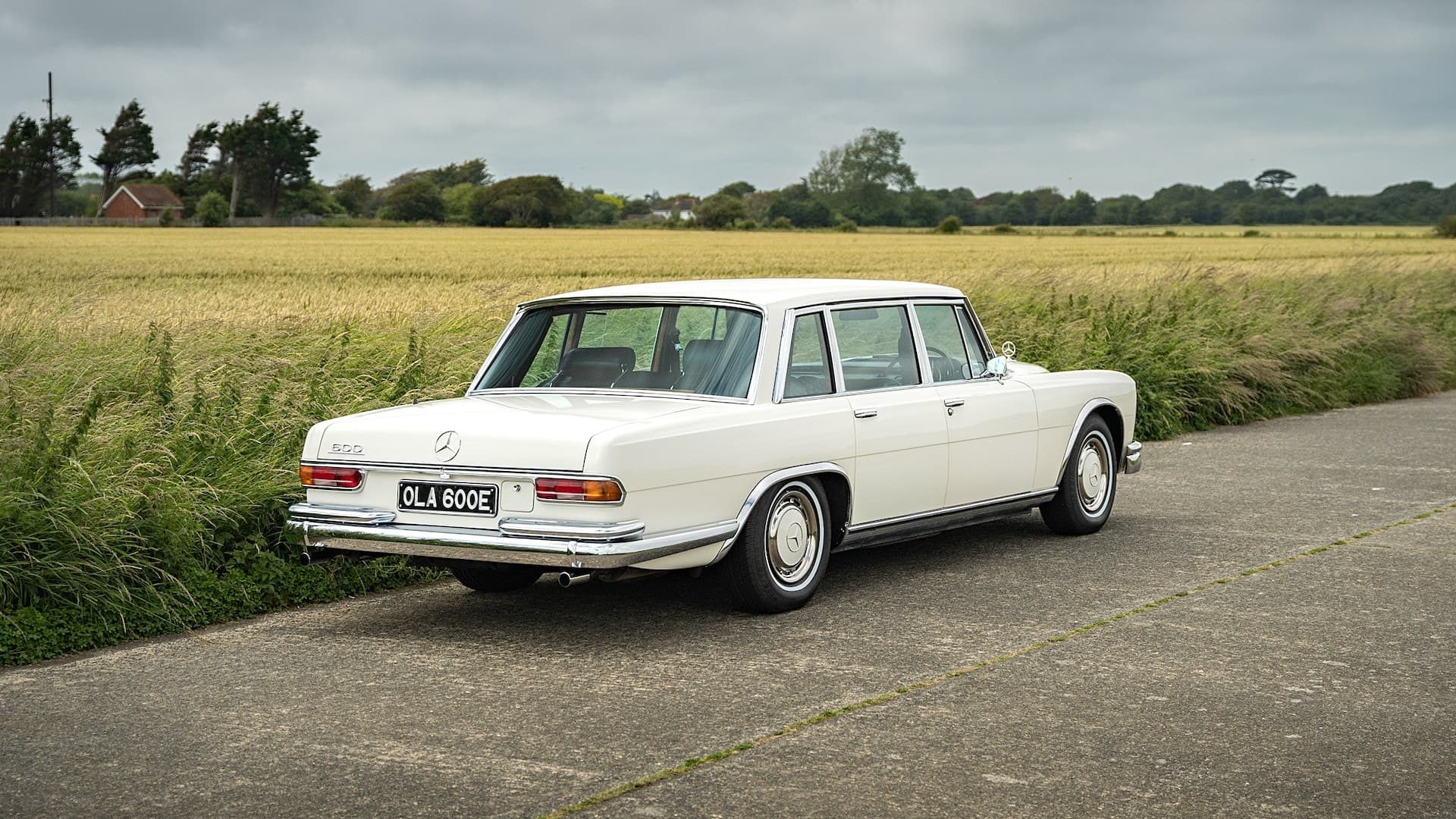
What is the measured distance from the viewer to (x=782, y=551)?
629cm

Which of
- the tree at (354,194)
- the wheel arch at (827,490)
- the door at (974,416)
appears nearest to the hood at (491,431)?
the wheel arch at (827,490)

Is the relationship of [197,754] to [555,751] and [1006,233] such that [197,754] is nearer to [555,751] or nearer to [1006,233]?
[555,751]

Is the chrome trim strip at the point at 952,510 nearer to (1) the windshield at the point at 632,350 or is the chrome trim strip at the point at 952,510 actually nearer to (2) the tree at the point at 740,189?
(1) the windshield at the point at 632,350

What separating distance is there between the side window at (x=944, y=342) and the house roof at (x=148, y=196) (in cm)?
10696

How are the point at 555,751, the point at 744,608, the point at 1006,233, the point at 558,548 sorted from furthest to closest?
the point at 1006,233
the point at 744,608
the point at 558,548
the point at 555,751

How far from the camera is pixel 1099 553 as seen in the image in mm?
7785

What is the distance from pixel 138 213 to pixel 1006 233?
60221 millimetres

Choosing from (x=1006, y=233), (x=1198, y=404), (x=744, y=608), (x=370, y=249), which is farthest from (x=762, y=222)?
(x=744, y=608)

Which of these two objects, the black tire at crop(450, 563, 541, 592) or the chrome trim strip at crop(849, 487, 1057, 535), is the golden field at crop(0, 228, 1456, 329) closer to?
the black tire at crop(450, 563, 541, 592)

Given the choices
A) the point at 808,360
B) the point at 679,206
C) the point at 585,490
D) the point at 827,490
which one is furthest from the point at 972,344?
the point at 679,206

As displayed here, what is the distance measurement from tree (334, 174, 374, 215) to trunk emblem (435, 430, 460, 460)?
12129 centimetres

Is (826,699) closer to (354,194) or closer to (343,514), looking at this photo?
(343,514)

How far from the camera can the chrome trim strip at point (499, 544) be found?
5.52m

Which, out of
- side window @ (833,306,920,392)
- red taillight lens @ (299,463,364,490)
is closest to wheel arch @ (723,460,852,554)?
side window @ (833,306,920,392)
